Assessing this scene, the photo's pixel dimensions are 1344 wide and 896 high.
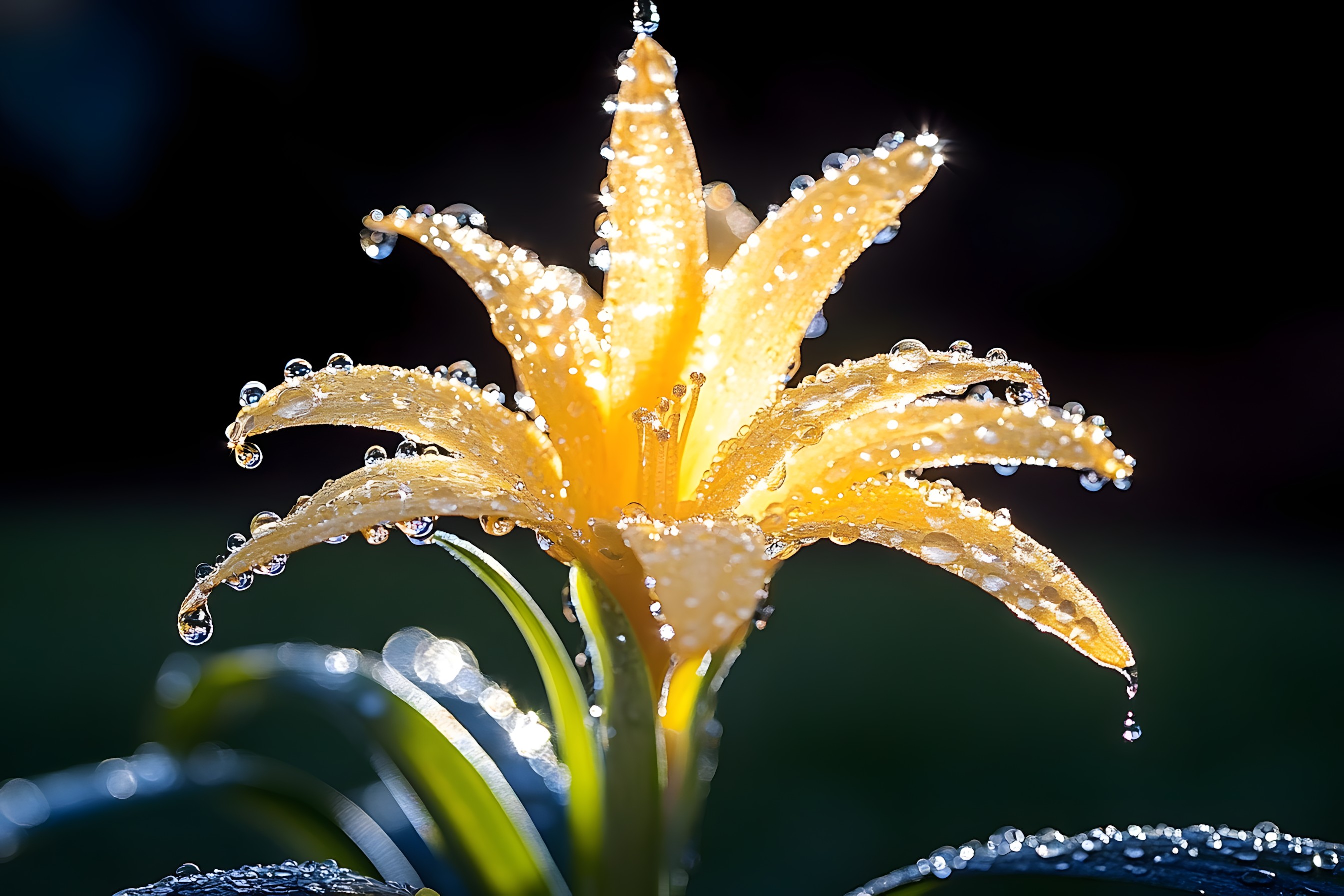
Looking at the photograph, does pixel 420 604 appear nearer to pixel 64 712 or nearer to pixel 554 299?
pixel 64 712

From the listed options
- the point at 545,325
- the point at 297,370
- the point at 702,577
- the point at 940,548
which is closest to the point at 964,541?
the point at 940,548

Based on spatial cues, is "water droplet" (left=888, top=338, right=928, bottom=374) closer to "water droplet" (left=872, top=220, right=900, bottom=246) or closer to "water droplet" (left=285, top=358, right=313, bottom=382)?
"water droplet" (left=872, top=220, right=900, bottom=246)

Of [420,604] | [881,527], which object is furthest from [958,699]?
[881,527]

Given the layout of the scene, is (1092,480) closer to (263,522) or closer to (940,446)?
(940,446)

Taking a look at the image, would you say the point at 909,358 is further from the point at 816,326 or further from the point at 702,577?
the point at 702,577

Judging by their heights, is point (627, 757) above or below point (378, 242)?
below

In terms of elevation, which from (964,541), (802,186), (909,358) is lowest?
(964,541)

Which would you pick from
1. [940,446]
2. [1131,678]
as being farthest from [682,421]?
[1131,678]

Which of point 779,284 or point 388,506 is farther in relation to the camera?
point 779,284
